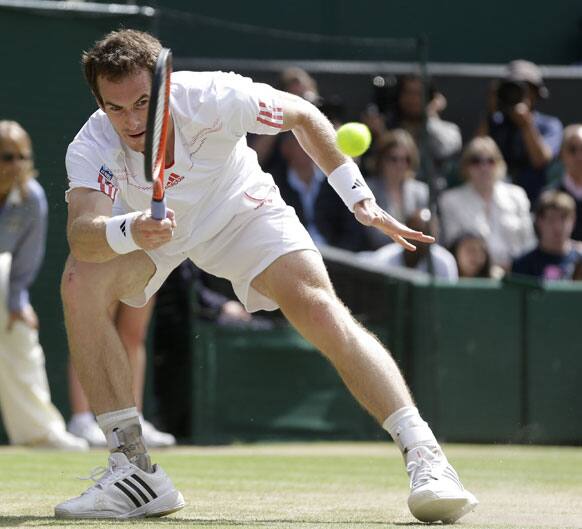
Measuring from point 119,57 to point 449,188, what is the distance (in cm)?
605

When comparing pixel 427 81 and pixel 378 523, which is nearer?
pixel 378 523

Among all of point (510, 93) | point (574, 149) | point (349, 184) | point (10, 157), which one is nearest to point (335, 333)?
point (349, 184)

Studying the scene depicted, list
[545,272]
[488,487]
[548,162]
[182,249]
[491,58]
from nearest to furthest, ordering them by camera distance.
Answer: [182,249] < [488,487] < [545,272] < [548,162] < [491,58]

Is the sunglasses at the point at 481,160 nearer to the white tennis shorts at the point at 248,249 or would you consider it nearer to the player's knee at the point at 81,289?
the white tennis shorts at the point at 248,249

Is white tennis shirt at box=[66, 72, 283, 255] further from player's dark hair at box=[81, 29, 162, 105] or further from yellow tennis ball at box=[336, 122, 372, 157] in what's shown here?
yellow tennis ball at box=[336, 122, 372, 157]

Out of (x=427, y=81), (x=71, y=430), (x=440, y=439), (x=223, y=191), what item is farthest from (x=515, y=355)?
(x=223, y=191)

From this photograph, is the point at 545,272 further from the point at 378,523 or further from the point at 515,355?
the point at 378,523

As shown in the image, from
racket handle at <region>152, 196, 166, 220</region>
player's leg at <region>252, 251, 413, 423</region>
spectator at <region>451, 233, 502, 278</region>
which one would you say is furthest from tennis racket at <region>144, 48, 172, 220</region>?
spectator at <region>451, 233, 502, 278</region>

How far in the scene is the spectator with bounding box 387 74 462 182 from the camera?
A: 9.63 meters

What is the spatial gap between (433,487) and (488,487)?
1832 mm

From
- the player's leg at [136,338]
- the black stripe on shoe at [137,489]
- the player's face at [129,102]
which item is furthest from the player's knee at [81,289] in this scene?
the player's leg at [136,338]

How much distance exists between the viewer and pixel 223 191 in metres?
4.99

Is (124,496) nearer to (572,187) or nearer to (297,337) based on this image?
(297,337)

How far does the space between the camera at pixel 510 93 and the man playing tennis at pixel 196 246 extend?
561 centimetres
